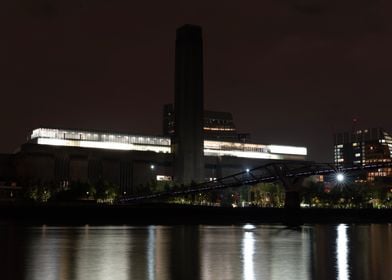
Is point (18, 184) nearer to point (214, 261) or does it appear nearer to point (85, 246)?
point (85, 246)

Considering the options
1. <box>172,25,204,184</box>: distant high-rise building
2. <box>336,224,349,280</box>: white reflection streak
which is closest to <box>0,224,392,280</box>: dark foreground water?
<box>336,224,349,280</box>: white reflection streak

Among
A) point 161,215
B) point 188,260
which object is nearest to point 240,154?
point 161,215

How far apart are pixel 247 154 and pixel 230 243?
13609 centimetres

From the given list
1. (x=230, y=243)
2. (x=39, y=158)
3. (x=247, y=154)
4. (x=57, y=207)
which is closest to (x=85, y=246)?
(x=230, y=243)

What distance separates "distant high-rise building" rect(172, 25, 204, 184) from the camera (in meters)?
138

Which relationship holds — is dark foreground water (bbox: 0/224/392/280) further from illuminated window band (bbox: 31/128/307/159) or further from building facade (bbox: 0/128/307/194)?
illuminated window band (bbox: 31/128/307/159)

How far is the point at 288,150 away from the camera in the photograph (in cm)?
18738

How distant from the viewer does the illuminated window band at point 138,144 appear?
152 metres

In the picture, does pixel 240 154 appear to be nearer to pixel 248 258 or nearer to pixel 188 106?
pixel 188 106

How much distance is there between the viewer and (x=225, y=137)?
19650cm

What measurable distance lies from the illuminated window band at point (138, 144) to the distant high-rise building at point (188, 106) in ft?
42.1

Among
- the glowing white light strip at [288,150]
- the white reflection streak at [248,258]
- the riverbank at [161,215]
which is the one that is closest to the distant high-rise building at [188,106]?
the riverbank at [161,215]

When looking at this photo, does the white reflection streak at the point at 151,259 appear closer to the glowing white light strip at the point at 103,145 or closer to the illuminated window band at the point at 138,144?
the glowing white light strip at the point at 103,145

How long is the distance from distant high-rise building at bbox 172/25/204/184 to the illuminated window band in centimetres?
1282
